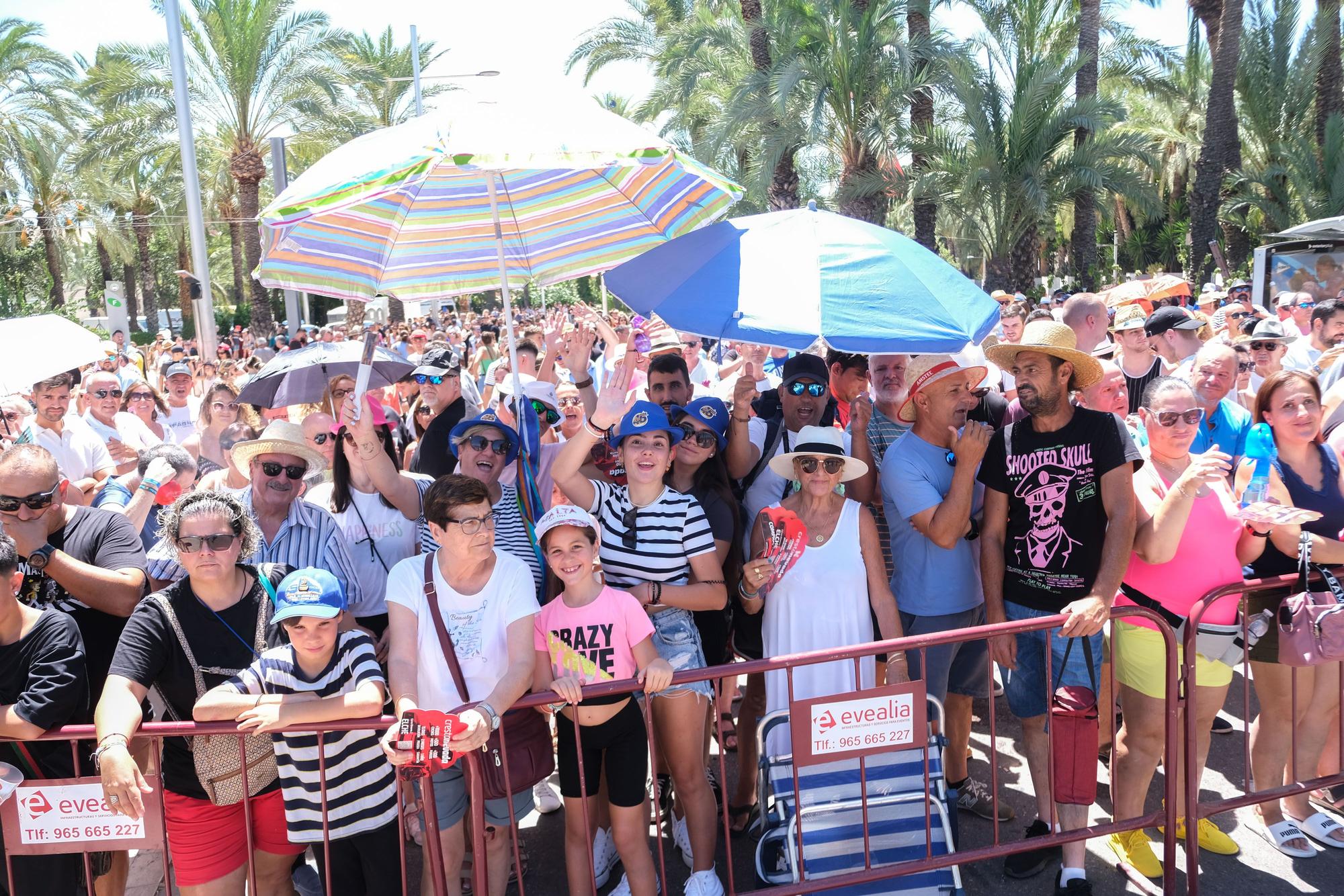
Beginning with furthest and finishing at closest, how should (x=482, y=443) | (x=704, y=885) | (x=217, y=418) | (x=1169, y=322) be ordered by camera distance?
(x=217, y=418), (x=1169, y=322), (x=482, y=443), (x=704, y=885)

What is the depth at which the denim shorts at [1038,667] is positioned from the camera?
3.86 m

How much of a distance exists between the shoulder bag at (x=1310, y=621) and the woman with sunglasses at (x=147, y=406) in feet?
23.1

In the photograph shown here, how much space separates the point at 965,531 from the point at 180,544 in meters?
2.98

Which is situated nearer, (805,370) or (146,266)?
(805,370)

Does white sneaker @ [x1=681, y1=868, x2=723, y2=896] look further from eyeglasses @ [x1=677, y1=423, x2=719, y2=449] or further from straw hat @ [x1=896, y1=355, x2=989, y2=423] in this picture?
straw hat @ [x1=896, y1=355, x2=989, y2=423]

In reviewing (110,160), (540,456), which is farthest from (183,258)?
(540,456)

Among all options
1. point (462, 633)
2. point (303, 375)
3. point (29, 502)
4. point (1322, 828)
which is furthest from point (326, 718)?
point (1322, 828)

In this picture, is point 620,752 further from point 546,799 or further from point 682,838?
point 546,799

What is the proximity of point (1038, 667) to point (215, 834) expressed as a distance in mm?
3161

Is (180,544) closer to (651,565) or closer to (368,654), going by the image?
(368,654)

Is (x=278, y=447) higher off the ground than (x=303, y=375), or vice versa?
(x=303, y=375)

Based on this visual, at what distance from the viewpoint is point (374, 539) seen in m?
4.27

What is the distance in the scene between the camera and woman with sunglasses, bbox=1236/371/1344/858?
158 inches

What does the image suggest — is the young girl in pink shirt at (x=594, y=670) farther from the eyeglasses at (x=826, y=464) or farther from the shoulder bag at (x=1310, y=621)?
the shoulder bag at (x=1310, y=621)
